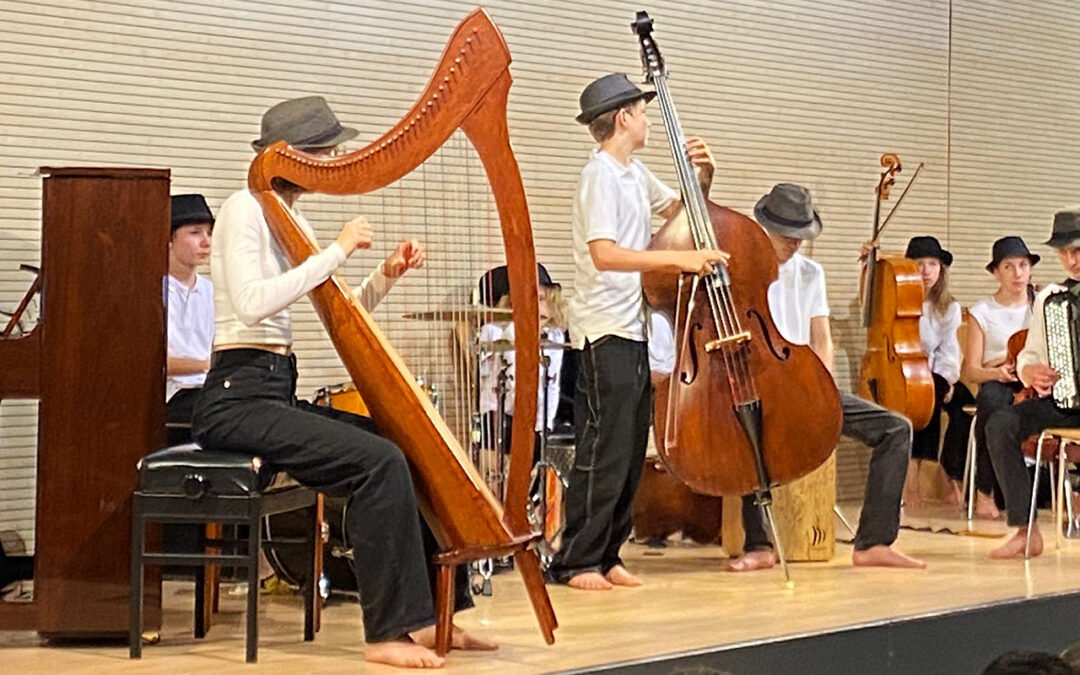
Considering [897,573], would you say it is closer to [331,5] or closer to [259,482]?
[259,482]

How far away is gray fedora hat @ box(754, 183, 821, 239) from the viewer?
543cm

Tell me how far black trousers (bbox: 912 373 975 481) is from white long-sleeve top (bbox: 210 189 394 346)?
167 inches

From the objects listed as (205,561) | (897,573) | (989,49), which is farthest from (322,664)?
(989,49)

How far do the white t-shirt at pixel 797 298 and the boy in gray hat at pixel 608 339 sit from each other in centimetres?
77

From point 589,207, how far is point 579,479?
2.79 feet

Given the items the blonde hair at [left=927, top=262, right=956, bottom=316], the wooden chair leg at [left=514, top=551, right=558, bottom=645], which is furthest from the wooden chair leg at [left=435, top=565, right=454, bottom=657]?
the blonde hair at [left=927, top=262, right=956, bottom=316]

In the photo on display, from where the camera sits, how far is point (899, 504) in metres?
5.27

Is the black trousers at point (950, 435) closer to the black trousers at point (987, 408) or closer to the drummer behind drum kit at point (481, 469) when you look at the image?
the black trousers at point (987, 408)

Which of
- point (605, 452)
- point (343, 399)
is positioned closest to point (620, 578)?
point (605, 452)

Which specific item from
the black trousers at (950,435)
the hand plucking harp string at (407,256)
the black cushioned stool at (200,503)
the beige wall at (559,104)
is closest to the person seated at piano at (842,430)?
the beige wall at (559,104)

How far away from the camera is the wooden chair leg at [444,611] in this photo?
142 inches

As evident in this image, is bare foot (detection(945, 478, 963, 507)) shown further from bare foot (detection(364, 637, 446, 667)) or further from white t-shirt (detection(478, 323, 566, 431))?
bare foot (detection(364, 637, 446, 667))

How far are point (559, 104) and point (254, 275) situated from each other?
331cm

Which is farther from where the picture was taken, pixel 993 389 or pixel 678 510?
pixel 993 389
